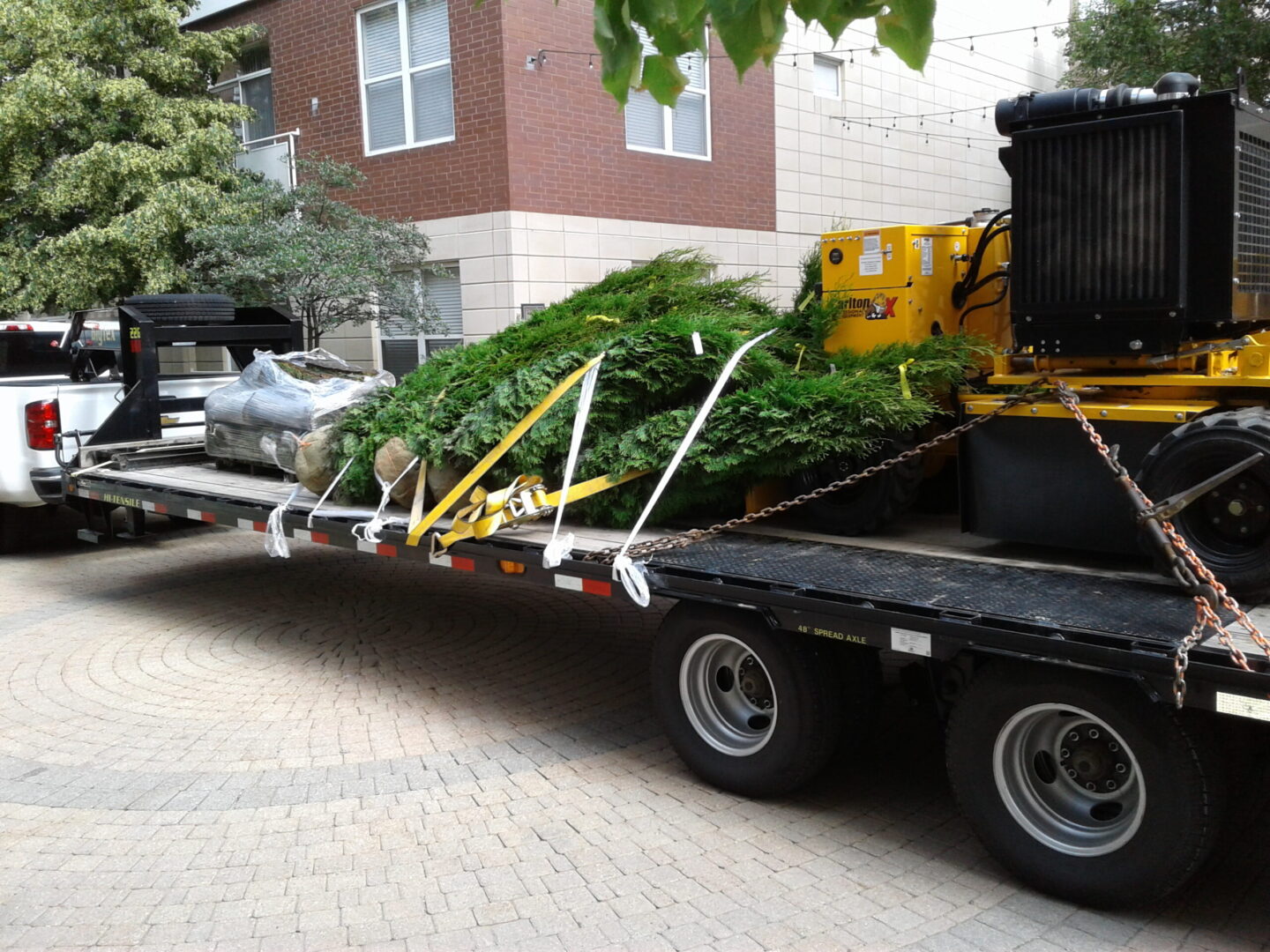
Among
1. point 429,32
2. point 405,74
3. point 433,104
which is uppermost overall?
point 429,32

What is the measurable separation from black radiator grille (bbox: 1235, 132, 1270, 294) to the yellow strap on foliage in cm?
Result: 136

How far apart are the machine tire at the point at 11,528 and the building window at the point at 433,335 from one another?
4.83 metres

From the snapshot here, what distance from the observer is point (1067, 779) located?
4.10m

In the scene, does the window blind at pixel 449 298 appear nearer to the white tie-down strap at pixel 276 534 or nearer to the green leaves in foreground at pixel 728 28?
the white tie-down strap at pixel 276 534

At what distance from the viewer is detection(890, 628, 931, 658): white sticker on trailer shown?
4172 millimetres

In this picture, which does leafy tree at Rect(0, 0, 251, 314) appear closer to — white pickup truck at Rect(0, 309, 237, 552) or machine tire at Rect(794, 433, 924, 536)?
white pickup truck at Rect(0, 309, 237, 552)

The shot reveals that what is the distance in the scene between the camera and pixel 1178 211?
4.49m

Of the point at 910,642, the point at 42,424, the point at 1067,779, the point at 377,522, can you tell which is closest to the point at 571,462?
the point at 377,522

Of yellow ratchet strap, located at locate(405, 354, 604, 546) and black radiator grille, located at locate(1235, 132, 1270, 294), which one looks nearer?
black radiator grille, located at locate(1235, 132, 1270, 294)

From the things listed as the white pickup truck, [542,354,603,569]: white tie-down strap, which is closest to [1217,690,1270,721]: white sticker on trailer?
[542,354,603,569]: white tie-down strap

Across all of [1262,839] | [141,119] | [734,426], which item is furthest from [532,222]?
[1262,839]

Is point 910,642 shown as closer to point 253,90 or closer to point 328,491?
point 328,491

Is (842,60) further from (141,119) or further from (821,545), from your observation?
(821,545)

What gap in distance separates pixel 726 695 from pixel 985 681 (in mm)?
1356
